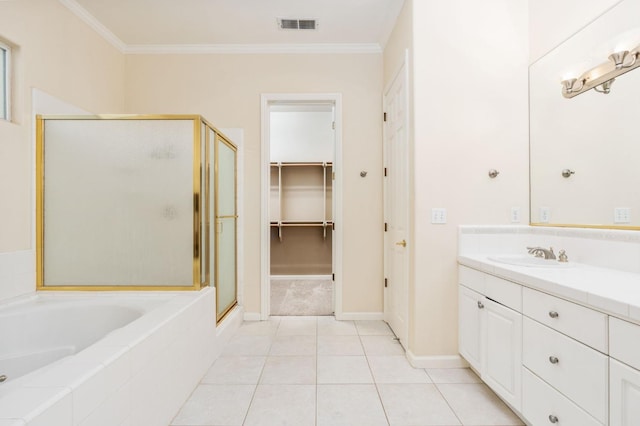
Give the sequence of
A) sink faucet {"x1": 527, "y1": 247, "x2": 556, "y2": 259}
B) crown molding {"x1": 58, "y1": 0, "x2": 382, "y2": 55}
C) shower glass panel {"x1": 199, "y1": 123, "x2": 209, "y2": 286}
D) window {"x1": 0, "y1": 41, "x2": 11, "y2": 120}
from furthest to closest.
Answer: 1. crown molding {"x1": 58, "y1": 0, "x2": 382, "y2": 55}
2. shower glass panel {"x1": 199, "y1": 123, "x2": 209, "y2": 286}
3. window {"x1": 0, "y1": 41, "x2": 11, "y2": 120}
4. sink faucet {"x1": 527, "y1": 247, "x2": 556, "y2": 259}

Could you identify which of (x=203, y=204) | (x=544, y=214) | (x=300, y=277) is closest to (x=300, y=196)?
(x=300, y=277)

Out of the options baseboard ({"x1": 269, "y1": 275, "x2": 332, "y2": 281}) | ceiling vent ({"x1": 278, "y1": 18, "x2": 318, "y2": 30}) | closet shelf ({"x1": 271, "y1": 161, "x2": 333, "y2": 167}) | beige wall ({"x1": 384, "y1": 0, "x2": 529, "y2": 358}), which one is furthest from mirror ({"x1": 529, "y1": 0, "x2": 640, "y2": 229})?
baseboard ({"x1": 269, "y1": 275, "x2": 332, "y2": 281})

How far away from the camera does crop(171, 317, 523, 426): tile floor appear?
158 cm

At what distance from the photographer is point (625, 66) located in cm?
150

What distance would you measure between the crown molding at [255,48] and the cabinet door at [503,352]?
268 centimetres

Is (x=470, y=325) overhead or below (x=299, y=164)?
below

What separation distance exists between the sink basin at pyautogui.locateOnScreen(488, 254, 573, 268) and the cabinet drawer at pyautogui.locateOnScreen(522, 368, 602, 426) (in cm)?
58

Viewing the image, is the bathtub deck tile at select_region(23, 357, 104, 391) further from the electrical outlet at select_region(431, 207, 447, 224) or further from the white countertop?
the electrical outlet at select_region(431, 207, 447, 224)

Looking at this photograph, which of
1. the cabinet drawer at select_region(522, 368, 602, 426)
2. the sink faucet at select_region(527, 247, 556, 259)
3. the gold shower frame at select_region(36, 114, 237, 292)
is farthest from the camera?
the gold shower frame at select_region(36, 114, 237, 292)

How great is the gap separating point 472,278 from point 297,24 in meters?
2.64

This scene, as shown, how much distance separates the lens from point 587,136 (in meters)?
1.73

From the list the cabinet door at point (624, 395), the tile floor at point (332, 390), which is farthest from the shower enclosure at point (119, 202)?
the cabinet door at point (624, 395)

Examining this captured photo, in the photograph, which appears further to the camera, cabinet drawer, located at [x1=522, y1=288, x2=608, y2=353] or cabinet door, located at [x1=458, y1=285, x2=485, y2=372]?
cabinet door, located at [x1=458, y1=285, x2=485, y2=372]

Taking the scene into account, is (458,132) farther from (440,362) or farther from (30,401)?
(30,401)
